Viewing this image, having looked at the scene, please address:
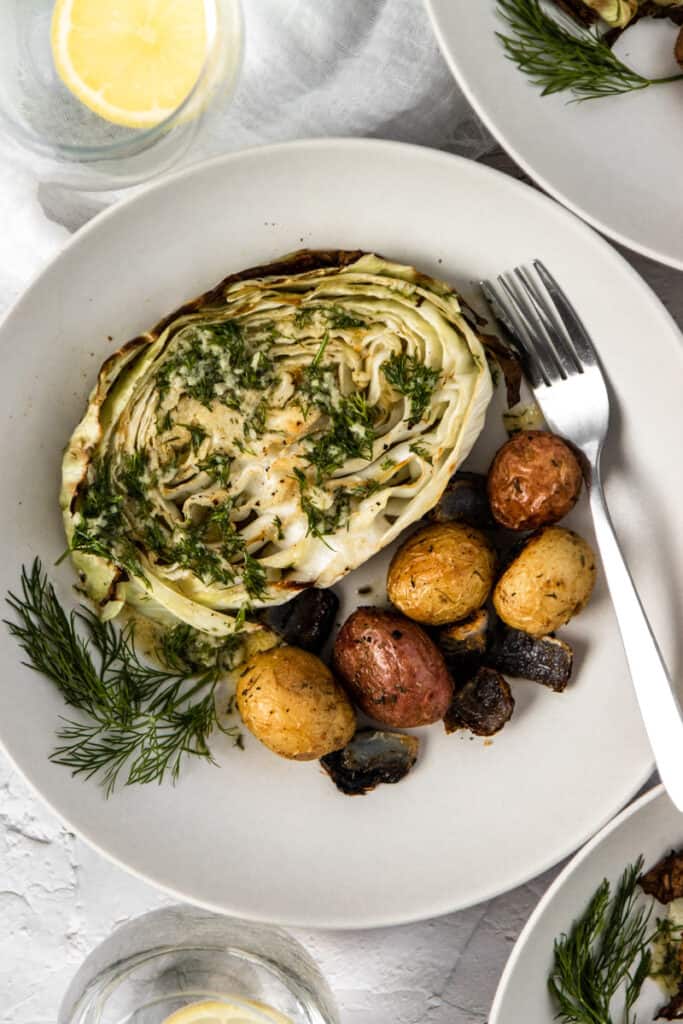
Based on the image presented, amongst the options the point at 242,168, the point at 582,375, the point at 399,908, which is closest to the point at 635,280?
the point at 582,375

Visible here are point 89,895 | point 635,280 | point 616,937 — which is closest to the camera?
point 635,280

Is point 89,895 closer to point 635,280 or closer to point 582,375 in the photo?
point 582,375

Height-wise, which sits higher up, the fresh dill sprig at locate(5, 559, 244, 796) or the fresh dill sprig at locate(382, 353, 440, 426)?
the fresh dill sprig at locate(382, 353, 440, 426)

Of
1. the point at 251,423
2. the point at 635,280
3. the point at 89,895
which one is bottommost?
the point at 89,895

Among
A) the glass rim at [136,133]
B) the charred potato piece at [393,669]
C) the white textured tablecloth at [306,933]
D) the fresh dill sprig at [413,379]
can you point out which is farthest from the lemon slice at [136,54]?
the charred potato piece at [393,669]

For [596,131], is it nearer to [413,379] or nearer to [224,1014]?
[413,379]

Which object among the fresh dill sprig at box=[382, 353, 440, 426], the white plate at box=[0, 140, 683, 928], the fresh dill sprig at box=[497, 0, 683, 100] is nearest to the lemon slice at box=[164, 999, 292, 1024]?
the white plate at box=[0, 140, 683, 928]

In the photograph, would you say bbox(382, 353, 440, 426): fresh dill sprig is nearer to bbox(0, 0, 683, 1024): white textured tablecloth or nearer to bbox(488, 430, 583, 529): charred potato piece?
bbox(488, 430, 583, 529): charred potato piece
